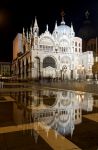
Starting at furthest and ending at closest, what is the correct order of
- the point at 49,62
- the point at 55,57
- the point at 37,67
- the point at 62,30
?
the point at 62,30 → the point at 55,57 → the point at 49,62 → the point at 37,67

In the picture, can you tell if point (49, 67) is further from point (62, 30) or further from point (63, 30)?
point (63, 30)

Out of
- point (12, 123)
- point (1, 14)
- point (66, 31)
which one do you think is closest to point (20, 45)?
point (66, 31)

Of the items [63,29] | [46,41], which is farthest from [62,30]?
[46,41]

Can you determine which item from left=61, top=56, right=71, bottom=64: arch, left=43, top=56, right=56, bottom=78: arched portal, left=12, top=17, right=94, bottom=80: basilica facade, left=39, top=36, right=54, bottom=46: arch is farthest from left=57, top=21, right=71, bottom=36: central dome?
left=43, top=56, right=56, bottom=78: arched portal

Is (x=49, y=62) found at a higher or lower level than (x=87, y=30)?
lower

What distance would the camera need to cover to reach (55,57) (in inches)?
3504

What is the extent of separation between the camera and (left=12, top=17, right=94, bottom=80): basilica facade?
83438 millimetres

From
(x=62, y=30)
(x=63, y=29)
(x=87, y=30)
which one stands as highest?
(x=87, y=30)

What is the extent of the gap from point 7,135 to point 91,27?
360ft

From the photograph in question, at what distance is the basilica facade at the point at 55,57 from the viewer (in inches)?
3285

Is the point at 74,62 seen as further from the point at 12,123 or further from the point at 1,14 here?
the point at 12,123

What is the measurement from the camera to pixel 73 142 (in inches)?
230

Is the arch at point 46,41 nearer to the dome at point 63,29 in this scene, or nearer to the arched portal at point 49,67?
the arched portal at point 49,67

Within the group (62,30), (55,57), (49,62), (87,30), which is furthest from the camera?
(87,30)
